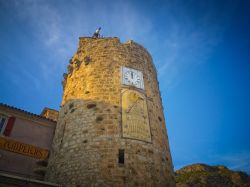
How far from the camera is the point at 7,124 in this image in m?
10.9

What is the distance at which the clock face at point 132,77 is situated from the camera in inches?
455

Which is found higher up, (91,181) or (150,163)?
(150,163)

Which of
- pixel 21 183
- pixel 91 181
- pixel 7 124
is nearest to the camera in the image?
pixel 21 183

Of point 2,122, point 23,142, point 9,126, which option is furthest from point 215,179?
point 2,122

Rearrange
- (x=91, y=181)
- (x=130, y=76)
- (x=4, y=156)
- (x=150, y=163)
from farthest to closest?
(x=130, y=76)
(x=4, y=156)
(x=150, y=163)
(x=91, y=181)

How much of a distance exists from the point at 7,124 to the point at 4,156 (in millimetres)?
1729

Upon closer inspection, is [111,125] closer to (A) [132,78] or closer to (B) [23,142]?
(A) [132,78]

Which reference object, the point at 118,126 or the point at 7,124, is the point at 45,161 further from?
the point at 118,126

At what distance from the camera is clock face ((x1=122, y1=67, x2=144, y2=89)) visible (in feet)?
37.9

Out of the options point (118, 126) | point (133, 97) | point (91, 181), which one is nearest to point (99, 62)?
point (133, 97)

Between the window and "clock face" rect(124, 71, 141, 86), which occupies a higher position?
"clock face" rect(124, 71, 141, 86)

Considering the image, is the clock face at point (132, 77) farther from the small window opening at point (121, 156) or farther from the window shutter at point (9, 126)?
the window shutter at point (9, 126)

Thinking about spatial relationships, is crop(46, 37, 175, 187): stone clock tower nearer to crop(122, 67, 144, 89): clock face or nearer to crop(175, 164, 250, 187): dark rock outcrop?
crop(122, 67, 144, 89): clock face

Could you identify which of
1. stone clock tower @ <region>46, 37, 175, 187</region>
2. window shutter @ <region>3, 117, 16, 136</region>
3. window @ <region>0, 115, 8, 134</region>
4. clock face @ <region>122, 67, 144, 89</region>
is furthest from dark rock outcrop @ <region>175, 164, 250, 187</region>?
window @ <region>0, 115, 8, 134</region>
